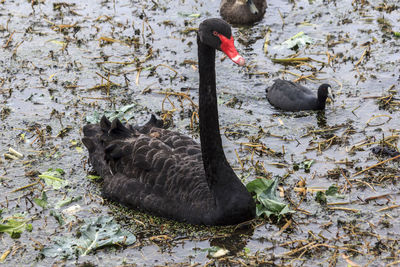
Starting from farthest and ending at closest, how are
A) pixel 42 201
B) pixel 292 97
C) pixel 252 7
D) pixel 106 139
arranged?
1. pixel 252 7
2. pixel 292 97
3. pixel 106 139
4. pixel 42 201

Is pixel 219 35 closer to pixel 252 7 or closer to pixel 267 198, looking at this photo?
pixel 267 198

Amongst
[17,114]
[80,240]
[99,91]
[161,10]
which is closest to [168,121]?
[99,91]

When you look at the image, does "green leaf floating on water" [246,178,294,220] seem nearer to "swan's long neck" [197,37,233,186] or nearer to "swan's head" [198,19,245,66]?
"swan's long neck" [197,37,233,186]

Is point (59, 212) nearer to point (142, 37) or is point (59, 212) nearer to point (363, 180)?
point (363, 180)

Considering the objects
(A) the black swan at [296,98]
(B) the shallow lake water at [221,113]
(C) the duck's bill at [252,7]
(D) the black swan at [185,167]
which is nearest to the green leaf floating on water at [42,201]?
(B) the shallow lake water at [221,113]

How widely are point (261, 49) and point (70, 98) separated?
113 inches

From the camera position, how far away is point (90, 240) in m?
5.34

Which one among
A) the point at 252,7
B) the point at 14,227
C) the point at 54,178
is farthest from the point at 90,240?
the point at 252,7

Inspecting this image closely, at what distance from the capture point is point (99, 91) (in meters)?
8.14

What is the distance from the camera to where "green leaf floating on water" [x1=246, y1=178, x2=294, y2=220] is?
5504 mm

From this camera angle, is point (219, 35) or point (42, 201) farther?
point (42, 201)

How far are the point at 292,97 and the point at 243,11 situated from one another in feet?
9.91

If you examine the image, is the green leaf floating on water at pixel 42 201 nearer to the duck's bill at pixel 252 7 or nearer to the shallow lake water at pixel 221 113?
the shallow lake water at pixel 221 113

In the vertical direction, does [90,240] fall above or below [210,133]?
below
